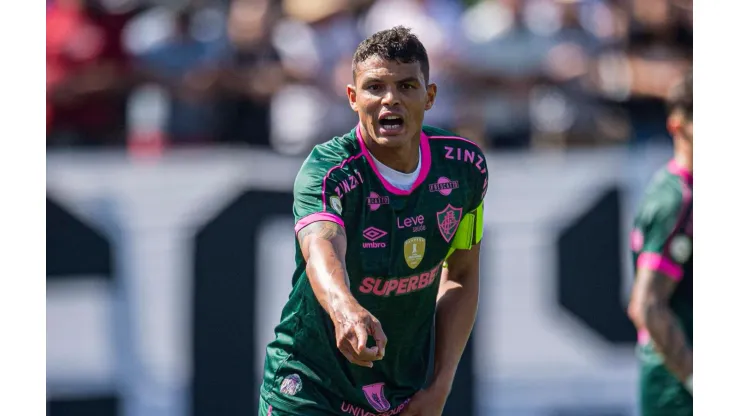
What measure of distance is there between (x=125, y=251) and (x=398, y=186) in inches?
199

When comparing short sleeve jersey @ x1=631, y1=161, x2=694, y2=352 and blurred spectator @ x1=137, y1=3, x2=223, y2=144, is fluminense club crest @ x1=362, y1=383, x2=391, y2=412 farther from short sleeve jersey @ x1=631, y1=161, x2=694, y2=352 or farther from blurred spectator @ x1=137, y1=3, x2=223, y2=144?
blurred spectator @ x1=137, y1=3, x2=223, y2=144

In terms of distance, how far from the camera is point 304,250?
4781 millimetres

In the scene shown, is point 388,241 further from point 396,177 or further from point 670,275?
point 670,275

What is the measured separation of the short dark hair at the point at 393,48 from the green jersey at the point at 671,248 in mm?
2757

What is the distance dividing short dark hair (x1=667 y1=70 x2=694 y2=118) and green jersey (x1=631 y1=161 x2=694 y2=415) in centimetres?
38

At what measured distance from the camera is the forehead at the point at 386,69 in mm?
4883

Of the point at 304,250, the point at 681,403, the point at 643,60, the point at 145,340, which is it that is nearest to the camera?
the point at 304,250

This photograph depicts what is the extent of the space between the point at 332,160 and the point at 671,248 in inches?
116

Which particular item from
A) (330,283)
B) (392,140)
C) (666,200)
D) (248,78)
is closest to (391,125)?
(392,140)

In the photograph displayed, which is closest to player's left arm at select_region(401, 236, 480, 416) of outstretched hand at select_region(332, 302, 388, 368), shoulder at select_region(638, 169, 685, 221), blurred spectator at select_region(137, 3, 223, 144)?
outstretched hand at select_region(332, 302, 388, 368)

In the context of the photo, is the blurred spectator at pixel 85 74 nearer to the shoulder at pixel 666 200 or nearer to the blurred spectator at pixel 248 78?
the blurred spectator at pixel 248 78

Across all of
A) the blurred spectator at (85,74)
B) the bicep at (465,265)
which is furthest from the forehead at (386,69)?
the blurred spectator at (85,74)

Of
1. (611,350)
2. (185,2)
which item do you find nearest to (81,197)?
(185,2)
